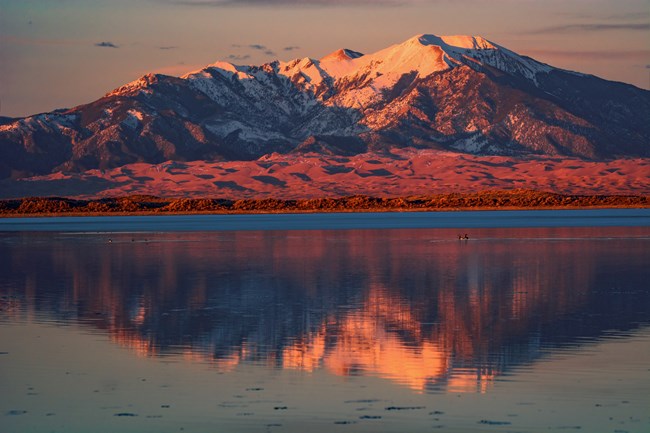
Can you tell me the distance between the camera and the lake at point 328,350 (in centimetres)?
2638

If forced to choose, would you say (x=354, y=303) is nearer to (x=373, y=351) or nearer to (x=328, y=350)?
(x=328, y=350)

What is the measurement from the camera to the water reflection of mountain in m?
34.7

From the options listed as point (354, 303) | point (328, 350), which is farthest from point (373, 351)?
point (354, 303)

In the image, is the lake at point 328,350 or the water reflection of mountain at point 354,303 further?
the water reflection of mountain at point 354,303

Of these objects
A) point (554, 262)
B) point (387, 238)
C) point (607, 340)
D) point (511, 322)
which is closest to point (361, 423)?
point (607, 340)

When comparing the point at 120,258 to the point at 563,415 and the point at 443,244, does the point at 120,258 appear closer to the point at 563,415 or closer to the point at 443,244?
the point at 443,244

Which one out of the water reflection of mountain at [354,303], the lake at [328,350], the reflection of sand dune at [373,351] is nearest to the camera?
the lake at [328,350]

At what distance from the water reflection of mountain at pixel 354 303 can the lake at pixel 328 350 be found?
0.14m


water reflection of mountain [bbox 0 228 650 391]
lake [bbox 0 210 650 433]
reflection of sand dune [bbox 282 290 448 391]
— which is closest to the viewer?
lake [bbox 0 210 650 433]

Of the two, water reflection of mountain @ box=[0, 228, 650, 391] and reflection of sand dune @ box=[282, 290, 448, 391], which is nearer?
reflection of sand dune @ box=[282, 290, 448, 391]

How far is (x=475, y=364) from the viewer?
107 ft

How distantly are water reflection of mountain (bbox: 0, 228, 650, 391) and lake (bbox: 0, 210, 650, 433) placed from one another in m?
0.14

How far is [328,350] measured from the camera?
35531 mm

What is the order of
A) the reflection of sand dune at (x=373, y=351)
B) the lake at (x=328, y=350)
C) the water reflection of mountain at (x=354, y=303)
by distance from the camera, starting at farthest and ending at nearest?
the water reflection of mountain at (x=354, y=303) → the reflection of sand dune at (x=373, y=351) → the lake at (x=328, y=350)
